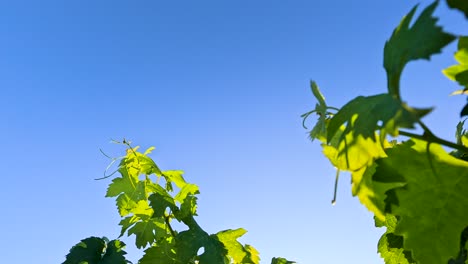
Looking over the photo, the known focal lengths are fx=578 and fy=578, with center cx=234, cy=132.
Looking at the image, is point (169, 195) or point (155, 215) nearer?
point (155, 215)

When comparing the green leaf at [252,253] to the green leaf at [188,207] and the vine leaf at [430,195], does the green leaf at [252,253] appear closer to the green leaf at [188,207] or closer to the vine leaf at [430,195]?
the green leaf at [188,207]

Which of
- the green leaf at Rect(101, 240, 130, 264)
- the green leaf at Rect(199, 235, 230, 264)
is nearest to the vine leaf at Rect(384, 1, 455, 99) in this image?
the green leaf at Rect(199, 235, 230, 264)

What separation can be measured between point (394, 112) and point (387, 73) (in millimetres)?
218

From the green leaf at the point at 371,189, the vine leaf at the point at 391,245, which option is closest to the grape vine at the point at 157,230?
the vine leaf at the point at 391,245

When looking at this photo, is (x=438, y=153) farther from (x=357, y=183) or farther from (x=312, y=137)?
(x=312, y=137)

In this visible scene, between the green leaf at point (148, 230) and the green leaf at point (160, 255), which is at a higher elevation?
the green leaf at point (148, 230)

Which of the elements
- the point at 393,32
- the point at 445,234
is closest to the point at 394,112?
the point at 393,32

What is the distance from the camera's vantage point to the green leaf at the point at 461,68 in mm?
1382

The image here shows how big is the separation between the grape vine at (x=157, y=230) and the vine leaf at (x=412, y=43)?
6.57 ft

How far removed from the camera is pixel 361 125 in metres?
1.25

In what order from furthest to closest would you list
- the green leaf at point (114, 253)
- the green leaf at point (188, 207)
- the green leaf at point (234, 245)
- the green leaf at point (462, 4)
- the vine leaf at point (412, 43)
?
the green leaf at point (114, 253) → the green leaf at point (234, 245) → the green leaf at point (188, 207) → the green leaf at point (462, 4) → the vine leaf at point (412, 43)

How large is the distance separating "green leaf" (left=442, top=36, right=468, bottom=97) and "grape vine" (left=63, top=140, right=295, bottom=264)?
190 centimetres

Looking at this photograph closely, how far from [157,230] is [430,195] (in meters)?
2.18

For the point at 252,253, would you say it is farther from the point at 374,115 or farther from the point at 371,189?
the point at 374,115
